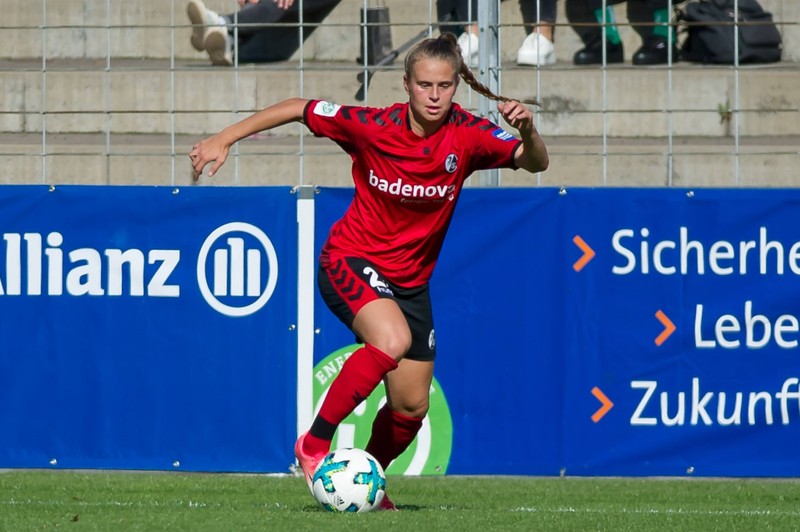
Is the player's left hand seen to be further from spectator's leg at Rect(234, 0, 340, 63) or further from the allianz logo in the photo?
spectator's leg at Rect(234, 0, 340, 63)

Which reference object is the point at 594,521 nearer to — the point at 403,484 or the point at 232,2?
the point at 403,484

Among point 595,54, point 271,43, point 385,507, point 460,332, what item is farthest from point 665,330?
point 271,43

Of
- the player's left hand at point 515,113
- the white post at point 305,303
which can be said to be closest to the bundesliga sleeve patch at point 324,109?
the player's left hand at point 515,113

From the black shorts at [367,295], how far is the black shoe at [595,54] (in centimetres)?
536

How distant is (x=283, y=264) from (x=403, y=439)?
5.75 ft

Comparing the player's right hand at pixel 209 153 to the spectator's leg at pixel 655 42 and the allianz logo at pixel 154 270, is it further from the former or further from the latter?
the spectator's leg at pixel 655 42

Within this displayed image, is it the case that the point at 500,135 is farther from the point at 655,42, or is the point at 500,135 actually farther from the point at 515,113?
the point at 655,42

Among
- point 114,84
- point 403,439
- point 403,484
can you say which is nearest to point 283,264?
point 403,484

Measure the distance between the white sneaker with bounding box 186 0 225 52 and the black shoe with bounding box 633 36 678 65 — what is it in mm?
3114

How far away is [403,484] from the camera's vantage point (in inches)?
281

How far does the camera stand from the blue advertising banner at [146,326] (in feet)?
24.3

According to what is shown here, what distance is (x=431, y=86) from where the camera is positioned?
5586 millimetres

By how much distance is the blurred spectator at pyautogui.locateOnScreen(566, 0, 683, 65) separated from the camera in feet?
35.4

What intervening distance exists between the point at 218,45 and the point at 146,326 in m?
3.47
